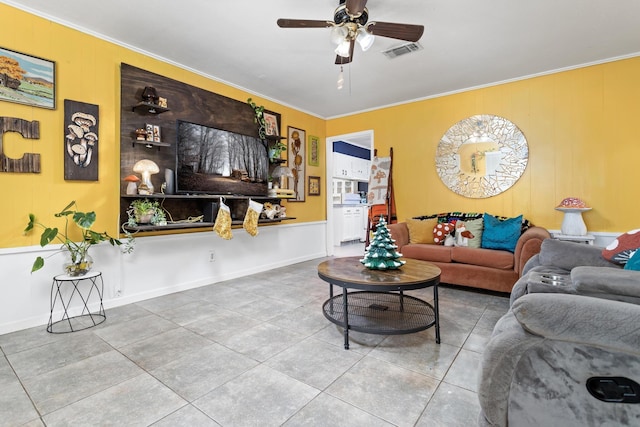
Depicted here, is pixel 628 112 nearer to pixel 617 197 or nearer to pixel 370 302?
pixel 617 197

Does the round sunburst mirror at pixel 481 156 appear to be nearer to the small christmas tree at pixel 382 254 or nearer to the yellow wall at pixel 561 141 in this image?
the yellow wall at pixel 561 141

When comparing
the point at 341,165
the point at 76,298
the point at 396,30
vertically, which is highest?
the point at 396,30

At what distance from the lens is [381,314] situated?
2701mm

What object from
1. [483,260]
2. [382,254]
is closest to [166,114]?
[382,254]

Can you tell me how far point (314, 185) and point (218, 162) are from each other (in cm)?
214

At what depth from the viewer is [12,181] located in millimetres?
2496

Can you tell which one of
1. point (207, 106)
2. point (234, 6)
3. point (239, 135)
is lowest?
point (239, 135)

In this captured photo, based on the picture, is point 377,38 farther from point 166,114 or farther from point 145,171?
point 145,171

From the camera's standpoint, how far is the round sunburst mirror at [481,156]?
4.00 m

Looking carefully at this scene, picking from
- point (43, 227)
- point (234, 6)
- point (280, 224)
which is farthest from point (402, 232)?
point (43, 227)

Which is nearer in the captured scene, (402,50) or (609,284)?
(609,284)

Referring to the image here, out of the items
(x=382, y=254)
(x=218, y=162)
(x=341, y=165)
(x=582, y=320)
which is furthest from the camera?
(x=341, y=165)

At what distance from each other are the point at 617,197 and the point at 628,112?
954mm

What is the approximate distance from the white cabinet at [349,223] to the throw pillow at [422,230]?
276 centimetres
